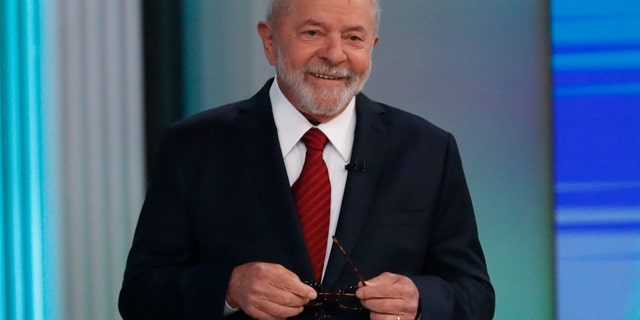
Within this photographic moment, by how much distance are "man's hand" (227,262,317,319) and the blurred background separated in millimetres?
1528

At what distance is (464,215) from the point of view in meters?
2.33

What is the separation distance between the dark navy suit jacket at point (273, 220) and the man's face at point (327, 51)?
11 cm

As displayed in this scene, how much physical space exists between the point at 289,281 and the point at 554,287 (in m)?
1.81

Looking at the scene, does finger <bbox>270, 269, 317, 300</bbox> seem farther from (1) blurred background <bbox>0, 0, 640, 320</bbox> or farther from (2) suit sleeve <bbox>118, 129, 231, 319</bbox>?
(1) blurred background <bbox>0, 0, 640, 320</bbox>

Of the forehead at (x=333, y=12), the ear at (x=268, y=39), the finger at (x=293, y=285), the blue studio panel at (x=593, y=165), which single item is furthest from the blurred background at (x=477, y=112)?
the finger at (x=293, y=285)

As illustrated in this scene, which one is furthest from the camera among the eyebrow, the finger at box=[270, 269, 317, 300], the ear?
the ear

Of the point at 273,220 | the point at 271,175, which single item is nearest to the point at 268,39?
the point at 271,175

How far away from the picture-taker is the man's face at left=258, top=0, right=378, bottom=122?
2.28 meters

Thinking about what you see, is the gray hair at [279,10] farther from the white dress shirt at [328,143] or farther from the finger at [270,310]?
the finger at [270,310]

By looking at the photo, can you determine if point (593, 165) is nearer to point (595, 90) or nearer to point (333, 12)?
point (595, 90)

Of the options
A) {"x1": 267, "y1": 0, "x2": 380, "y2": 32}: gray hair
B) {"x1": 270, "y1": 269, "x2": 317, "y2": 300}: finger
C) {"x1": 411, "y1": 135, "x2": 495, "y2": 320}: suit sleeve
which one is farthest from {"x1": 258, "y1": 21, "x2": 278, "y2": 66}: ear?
{"x1": 270, "y1": 269, "x2": 317, "y2": 300}: finger

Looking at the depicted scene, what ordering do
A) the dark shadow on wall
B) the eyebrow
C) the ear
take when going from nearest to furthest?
the eyebrow, the ear, the dark shadow on wall

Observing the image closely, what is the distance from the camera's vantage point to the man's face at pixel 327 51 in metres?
2.28

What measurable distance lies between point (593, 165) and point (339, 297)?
1714mm
